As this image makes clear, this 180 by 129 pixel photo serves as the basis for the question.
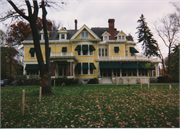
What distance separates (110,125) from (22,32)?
124 feet

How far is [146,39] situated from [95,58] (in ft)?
54.2

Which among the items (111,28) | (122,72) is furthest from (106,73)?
(111,28)

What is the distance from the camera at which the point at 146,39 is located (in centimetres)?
3478

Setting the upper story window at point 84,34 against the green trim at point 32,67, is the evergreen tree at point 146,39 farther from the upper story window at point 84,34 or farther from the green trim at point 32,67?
the green trim at point 32,67

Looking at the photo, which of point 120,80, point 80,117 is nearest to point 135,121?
point 80,117

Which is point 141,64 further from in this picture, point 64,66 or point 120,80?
point 64,66

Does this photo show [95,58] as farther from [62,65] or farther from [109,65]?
[62,65]

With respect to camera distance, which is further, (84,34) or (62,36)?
(62,36)

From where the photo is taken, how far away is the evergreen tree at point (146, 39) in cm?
3462

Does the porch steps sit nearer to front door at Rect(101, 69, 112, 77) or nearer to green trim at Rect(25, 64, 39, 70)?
front door at Rect(101, 69, 112, 77)

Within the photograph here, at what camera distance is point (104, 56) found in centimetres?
2648

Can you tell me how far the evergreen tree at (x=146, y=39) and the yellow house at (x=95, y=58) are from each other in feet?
26.4

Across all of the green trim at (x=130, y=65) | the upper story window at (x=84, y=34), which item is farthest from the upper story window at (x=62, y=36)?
the green trim at (x=130, y=65)

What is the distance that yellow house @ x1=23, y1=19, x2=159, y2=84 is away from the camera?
25.3m
